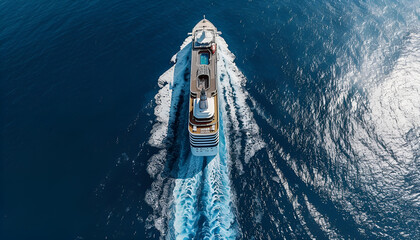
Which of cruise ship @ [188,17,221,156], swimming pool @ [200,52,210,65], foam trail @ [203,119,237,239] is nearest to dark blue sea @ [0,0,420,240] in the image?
foam trail @ [203,119,237,239]

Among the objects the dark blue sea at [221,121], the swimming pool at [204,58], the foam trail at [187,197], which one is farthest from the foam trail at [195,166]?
the swimming pool at [204,58]

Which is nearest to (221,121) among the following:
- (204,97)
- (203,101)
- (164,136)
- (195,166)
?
(203,101)

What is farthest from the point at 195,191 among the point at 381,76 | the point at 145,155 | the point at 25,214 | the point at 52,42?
the point at 52,42

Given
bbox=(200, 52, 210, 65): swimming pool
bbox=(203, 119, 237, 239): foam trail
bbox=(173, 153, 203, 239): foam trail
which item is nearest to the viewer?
bbox=(203, 119, 237, 239): foam trail

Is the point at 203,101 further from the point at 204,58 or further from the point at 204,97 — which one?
the point at 204,58

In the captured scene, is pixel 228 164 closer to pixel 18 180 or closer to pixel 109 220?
pixel 109 220

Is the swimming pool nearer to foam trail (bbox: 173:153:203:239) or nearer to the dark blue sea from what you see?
the dark blue sea
